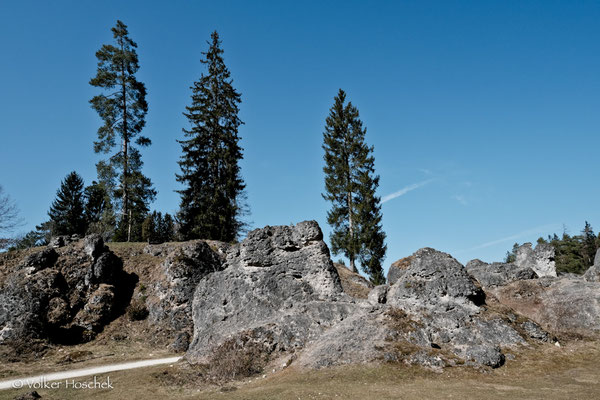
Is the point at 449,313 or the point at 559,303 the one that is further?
the point at 559,303

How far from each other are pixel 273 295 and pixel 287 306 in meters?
0.99

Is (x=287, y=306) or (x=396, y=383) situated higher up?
(x=287, y=306)

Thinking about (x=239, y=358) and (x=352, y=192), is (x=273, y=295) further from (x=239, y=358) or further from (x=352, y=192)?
(x=352, y=192)

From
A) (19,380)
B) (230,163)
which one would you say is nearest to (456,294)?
(19,380)

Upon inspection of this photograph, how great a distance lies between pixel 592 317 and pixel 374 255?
848 inches

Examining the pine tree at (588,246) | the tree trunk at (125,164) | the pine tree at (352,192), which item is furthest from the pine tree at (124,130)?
the pine tree at (588,246)

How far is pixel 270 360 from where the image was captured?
1488 cm

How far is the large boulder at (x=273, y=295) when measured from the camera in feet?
52.9

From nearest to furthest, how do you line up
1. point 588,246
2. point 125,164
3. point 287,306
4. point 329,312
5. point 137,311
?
point 329,312, point 287,306, point 137,311, point 125,164, point 588,246

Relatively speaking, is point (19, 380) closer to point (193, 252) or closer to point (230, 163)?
point (193, 252)

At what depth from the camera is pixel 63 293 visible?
25812 mm

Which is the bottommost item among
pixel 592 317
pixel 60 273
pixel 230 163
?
pixel 592 317

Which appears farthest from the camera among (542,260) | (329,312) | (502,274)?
(542,260)

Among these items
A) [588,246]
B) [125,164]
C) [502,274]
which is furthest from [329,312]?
[588,246]
